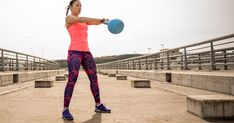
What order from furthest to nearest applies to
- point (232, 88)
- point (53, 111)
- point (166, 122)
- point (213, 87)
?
point (213, 87), point (232, 88), point (53, 111), point (166, 122)

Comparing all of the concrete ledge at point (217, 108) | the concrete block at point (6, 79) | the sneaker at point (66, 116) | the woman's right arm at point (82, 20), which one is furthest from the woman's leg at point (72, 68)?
the concrete block at point (6, 79)

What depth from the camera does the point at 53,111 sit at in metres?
4.90

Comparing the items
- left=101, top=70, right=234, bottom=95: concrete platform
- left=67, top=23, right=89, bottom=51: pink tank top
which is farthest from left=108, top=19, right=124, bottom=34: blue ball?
left=101, top=70, right=234, bottom=95: concrete platform

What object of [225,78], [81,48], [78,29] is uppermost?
[78,29]

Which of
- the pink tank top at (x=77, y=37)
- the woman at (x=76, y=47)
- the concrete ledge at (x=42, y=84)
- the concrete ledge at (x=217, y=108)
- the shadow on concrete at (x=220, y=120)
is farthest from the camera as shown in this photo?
the concrete ledge at (x=42, y=84)

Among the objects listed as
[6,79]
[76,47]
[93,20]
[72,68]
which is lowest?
[6,79]

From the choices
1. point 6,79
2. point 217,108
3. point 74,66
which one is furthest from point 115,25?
point 6,79

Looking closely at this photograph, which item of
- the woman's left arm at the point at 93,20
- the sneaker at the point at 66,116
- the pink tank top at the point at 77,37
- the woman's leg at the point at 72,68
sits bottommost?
the sneaker at the point at 66,116

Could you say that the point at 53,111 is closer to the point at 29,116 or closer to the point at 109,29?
the point at 29,116

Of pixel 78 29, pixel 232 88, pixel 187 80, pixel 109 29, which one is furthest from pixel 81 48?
pixel 187 80

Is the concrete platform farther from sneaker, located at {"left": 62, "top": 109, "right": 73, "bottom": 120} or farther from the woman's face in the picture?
sneaker, located at {"left": 62, "top": 109, "right": 73, "bottom": 120}

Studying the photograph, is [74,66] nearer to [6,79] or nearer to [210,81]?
[210,81]

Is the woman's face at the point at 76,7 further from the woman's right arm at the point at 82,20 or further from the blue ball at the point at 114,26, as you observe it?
the blue ball at the point at 114,26

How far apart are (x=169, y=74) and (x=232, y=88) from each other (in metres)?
6.58
